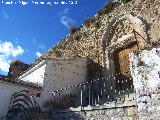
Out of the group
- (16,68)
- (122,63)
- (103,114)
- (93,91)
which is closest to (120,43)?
(122,63)

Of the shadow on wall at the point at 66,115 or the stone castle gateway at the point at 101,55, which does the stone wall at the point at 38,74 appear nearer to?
the stone castle gateway at the point at 101,55

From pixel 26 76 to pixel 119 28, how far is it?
18.4 feet

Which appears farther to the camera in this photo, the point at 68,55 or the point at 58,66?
the point at 68,55

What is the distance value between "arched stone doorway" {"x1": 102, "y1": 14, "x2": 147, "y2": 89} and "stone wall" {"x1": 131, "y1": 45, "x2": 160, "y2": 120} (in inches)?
255

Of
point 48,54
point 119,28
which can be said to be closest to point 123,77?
point 119,28

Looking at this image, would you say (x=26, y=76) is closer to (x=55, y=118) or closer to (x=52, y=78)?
(x=52, y=78)

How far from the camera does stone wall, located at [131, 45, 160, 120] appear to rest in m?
5.80

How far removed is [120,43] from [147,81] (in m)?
8.06

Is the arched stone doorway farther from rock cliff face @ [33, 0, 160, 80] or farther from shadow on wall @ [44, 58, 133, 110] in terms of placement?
shadow on wall @ [44, 58, 133, 110]

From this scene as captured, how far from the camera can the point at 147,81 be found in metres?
6.05

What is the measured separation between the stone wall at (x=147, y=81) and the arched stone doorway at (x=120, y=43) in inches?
255

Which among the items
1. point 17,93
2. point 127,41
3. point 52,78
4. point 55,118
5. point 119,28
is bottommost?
point 55,118

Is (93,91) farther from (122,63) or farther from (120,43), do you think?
(120,43)

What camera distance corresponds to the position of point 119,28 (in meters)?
14.4
